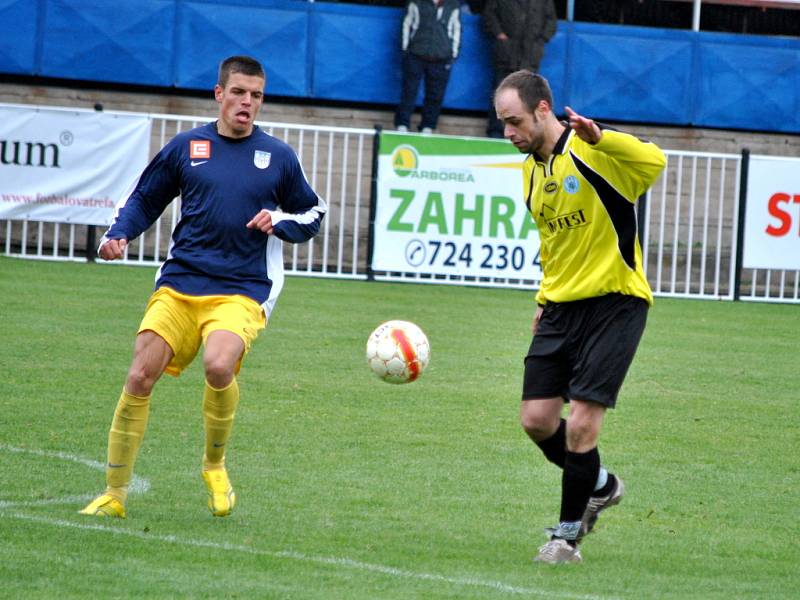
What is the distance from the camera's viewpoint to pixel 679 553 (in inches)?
255

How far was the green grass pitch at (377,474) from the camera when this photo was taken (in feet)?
19.0

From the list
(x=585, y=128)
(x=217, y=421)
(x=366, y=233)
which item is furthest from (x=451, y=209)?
(x=585, y=128)

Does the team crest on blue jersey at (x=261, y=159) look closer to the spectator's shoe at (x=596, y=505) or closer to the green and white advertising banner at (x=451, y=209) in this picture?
the spectator's shoe at (x=596, y=505)

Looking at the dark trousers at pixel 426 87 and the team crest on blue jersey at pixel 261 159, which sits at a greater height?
the dark trousers at pixel 426 87

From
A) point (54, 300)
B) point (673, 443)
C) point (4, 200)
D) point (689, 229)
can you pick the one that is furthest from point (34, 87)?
point (673, 443)

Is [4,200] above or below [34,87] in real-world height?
below

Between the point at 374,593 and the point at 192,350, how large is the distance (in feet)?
6.33

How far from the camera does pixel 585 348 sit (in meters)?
6.36

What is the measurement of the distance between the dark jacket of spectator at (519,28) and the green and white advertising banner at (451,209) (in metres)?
2.46

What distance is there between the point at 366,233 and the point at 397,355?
12203mm

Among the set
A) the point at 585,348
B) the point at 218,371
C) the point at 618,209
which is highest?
the point at 618,209

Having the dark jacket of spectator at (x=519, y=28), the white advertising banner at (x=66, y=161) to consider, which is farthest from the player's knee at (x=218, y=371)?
the dark jacket of spectator at (x=519, y=28)

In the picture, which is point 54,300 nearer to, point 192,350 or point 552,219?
point 192,350

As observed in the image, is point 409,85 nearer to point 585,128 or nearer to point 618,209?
point 618,209
